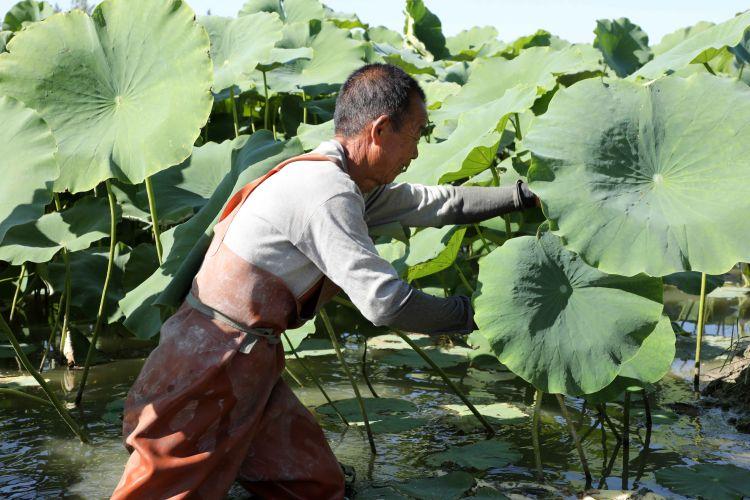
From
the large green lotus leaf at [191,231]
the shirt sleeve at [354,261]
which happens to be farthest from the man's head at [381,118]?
the large green lotus leaf at [191,231]

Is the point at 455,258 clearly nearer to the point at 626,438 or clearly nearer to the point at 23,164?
the point at 626,438

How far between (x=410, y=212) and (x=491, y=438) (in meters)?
0.90

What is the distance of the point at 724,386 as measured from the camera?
3.48 meters

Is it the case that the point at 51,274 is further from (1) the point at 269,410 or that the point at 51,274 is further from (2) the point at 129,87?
(1) the point at 269,410

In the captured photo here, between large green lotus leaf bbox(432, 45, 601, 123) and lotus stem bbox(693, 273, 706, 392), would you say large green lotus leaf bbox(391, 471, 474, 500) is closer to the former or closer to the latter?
lotus stem bbox(693, 273, 706, 392)

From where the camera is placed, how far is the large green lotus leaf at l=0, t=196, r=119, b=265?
3611 mm

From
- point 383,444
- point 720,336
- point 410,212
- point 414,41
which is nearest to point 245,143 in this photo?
point 410,212

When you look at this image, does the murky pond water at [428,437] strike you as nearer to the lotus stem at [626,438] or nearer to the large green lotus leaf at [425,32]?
the lotus stem at [626,438]

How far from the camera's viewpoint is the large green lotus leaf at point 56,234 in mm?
3611

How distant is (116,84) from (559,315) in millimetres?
1658

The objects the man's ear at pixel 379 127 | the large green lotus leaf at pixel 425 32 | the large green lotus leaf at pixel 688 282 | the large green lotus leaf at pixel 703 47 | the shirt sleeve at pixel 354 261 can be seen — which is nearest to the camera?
the shirt sleeve at pixel 354 261

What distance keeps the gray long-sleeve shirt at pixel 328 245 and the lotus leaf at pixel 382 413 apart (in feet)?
3.05

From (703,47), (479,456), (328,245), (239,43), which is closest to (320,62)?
(239,43)

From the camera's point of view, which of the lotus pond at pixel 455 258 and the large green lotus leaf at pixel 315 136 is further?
the large green lotus leaf at pixel 315 136
